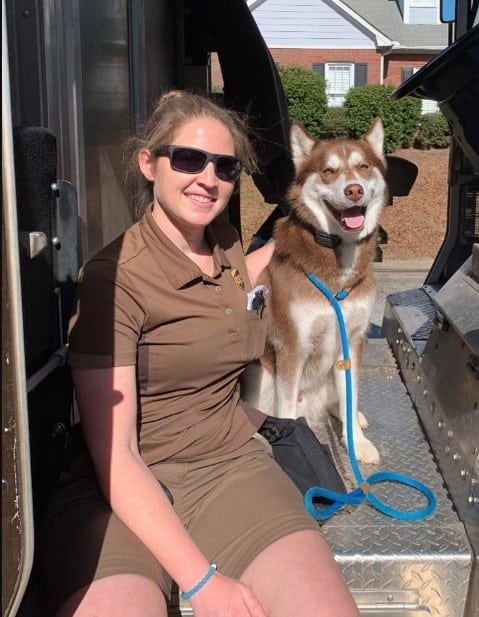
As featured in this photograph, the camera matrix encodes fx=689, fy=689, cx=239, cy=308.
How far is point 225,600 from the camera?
149 cm

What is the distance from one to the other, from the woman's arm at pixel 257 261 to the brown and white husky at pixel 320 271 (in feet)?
0.35

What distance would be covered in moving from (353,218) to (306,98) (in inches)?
682

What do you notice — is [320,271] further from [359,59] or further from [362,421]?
[359,59]

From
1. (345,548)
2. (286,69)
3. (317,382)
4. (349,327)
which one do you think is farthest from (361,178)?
(286,69)

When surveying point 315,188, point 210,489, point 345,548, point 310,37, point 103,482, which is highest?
point 310,37

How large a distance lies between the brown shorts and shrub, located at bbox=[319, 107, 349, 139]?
17.7m

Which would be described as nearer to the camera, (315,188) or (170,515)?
(170,515)

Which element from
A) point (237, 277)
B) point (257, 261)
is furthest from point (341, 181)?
point (237, 277)

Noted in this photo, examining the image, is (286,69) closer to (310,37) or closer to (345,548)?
(310,37)

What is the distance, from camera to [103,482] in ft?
5.52

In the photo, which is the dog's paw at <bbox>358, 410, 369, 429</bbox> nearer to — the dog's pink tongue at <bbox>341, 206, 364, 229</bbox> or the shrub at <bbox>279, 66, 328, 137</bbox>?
the dog's pink tongue at <bbox>341, 206, 364, 229</bbox>

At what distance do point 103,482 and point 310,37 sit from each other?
25166 mm

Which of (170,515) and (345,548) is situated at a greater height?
(170,515)

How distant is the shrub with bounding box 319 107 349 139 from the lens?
18.8 metres
